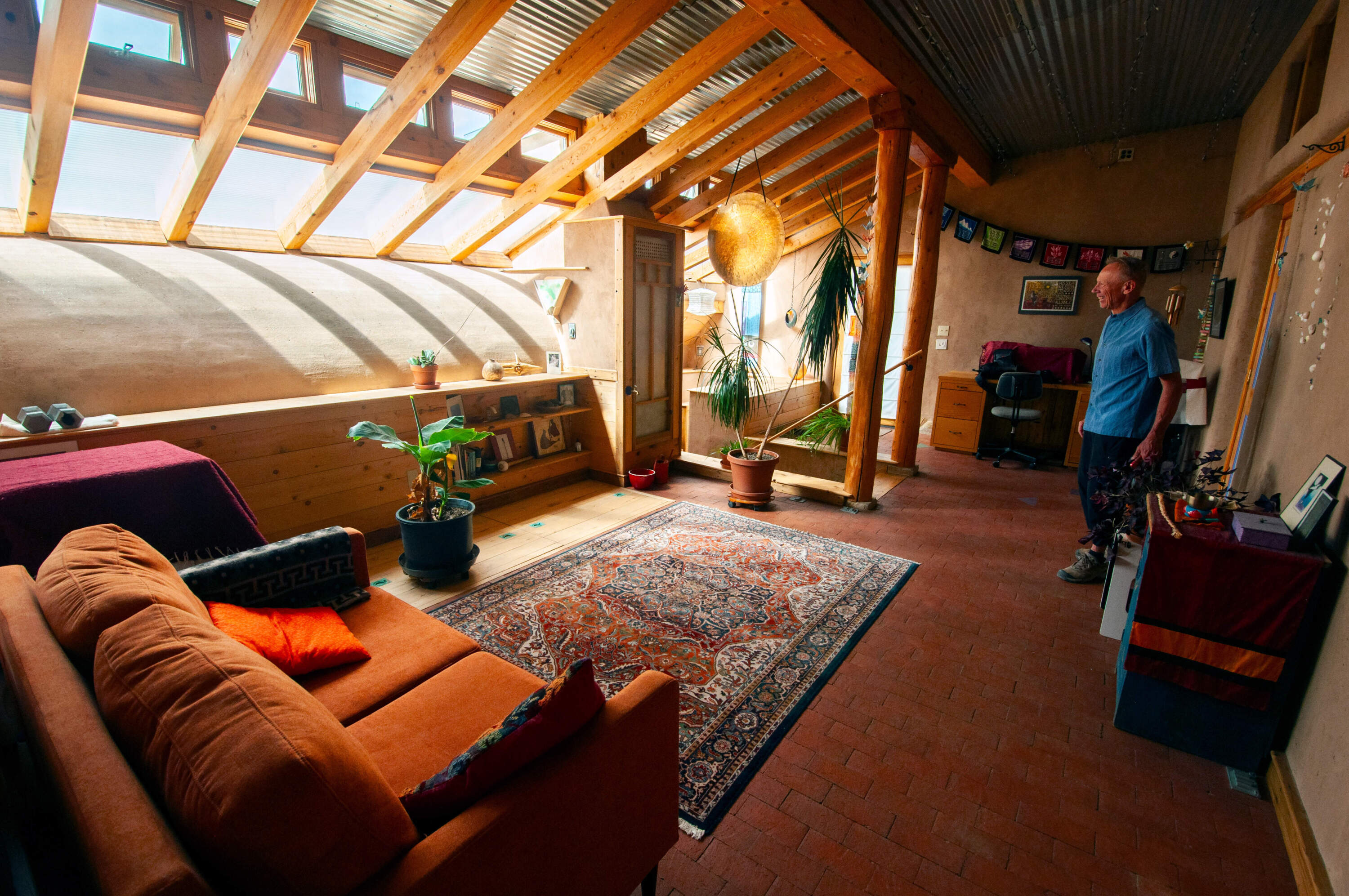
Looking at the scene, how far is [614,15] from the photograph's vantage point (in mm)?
2760

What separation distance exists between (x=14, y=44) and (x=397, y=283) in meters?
1.94

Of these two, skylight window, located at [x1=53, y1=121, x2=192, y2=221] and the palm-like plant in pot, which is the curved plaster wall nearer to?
skylight window, located at [x1=53, y1=121, x2=192, y2=221]

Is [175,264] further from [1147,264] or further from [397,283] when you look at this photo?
[1147,264]

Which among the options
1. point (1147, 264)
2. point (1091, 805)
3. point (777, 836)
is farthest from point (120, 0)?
point (1147, 264)

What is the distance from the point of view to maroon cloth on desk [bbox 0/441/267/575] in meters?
1.85

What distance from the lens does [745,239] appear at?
12.7 ft

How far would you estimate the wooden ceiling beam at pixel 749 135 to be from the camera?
398 cm

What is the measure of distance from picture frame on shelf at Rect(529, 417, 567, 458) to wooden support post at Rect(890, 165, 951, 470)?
3058 millimetres

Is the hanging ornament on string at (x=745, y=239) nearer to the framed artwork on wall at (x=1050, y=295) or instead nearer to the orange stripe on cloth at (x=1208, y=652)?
the orange stripe on cloth at (x=1208, y=652)

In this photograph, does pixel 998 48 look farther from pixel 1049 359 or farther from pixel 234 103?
pixel 234 103

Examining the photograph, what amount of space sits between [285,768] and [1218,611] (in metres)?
2.50

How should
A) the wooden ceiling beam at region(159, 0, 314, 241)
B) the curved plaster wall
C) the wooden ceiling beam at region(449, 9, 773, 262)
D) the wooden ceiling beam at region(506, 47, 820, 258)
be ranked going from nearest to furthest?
1. the wooden ceiling beam at region(159, 0, 314, 241)
2. the curved plaster wall
3. the wooden ceiling beam at region(449, 9, 773, 262)
4. the wooden ceiling beam at region(506, 47, 820, 258)

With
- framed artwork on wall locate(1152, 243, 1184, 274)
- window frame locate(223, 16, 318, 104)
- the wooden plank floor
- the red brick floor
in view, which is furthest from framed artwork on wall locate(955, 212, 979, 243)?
window frame locate(223, 16, 318, 104)

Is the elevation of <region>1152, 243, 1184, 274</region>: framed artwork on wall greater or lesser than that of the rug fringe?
greater
